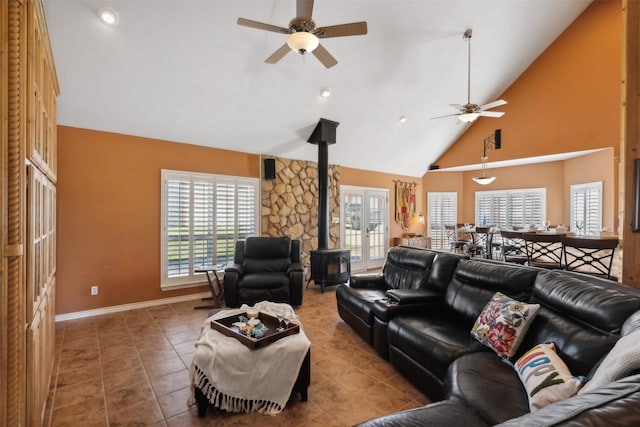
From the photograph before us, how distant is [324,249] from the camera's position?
529 centimetres

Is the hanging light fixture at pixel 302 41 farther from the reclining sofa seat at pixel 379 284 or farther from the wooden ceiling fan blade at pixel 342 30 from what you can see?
the reclining sofa seat at pixel 379 284

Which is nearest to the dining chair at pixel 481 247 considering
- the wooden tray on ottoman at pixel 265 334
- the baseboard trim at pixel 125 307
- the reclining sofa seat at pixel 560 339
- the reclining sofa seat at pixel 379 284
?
the reclining sofa seat at pixel 379 284

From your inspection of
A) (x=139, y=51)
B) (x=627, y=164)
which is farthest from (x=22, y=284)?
(x=627, y=164)

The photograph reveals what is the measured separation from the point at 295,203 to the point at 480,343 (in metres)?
4.25

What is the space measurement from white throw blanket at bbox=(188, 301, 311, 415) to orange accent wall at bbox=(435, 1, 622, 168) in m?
6.79

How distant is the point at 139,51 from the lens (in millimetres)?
3268

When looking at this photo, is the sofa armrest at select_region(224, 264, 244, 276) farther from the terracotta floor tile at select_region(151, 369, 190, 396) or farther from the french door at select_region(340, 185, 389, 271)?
the french door at select_region(340, 185, 389, 271)

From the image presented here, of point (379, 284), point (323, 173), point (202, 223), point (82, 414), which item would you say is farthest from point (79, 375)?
point (323, 173)

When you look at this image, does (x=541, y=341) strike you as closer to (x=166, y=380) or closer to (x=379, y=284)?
(x=379, y=284)

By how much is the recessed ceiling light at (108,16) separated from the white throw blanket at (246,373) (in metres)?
3.25

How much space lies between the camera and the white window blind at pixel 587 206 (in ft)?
19.0

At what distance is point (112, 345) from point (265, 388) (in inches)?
82.3

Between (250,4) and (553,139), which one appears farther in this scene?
(553,139)

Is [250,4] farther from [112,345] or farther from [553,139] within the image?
[553,139]
